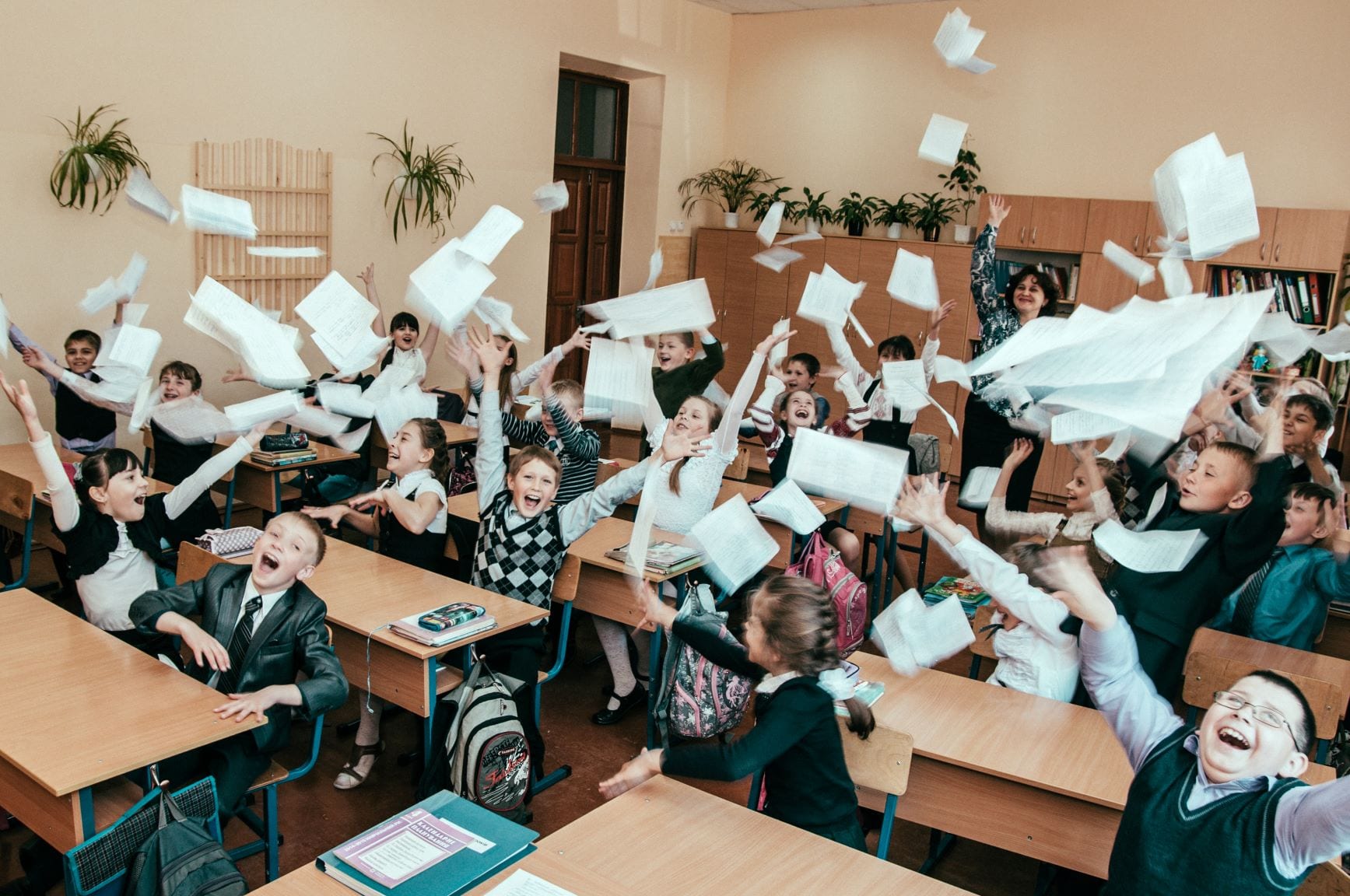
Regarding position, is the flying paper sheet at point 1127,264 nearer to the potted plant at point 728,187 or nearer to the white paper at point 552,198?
the white paper at point 552,198

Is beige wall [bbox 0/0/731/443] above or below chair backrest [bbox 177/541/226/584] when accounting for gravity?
above

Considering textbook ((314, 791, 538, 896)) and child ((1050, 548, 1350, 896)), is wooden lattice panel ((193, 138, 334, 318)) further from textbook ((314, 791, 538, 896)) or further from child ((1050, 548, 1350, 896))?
child ((1050, 548, 1350, 896))

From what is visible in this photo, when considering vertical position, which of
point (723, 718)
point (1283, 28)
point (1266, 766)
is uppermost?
point (1283, 28)

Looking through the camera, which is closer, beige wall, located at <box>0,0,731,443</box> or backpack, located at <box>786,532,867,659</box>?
backpack, located at <box>786,532,867,659</box>

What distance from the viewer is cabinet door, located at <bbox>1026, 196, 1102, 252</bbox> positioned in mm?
7371

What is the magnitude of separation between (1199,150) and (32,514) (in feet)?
13.1

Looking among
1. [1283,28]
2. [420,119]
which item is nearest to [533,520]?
[420,119]

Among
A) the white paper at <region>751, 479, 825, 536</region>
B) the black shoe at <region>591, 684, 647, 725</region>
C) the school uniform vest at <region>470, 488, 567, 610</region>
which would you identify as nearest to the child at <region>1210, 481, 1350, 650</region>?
the white paper at <region>751, 479, 825, 536</region>

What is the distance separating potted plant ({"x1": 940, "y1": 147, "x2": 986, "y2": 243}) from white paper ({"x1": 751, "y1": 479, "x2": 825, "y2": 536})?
462 cm

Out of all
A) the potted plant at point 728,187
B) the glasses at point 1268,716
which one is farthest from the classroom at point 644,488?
the potted plant at point 728,187

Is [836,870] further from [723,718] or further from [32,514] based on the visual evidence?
[32,514]

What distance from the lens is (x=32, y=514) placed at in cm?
401

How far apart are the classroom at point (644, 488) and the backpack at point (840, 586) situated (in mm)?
17

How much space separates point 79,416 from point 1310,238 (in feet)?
22.6
